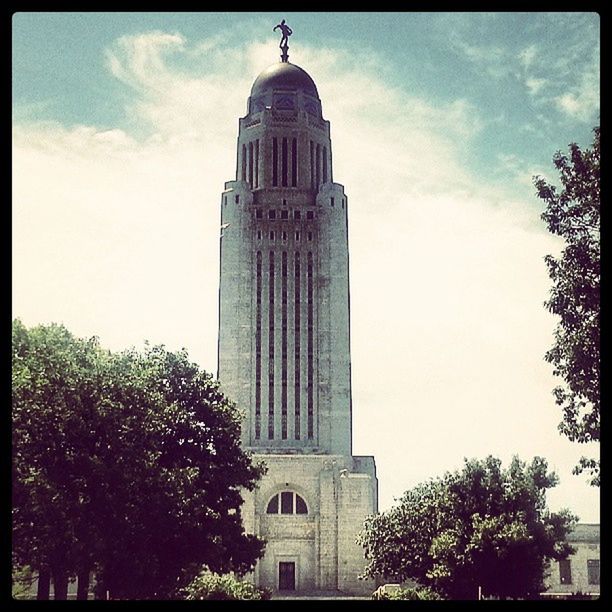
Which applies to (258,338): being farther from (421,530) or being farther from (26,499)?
(26,499)

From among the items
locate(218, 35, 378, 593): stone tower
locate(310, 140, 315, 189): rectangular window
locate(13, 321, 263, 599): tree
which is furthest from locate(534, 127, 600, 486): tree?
locate(310, 140, 315, 189): rectangular window

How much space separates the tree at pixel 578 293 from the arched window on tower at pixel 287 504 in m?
39.9

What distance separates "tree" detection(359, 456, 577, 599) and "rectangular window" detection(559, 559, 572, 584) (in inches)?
653

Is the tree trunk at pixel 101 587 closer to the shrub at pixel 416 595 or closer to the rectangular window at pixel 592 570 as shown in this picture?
the shrub at pixel 416 595

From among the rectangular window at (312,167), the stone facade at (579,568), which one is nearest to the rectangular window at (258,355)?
the rectangular window at (312,167)

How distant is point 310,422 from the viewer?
6550cm

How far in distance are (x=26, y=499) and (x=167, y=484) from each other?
19.8ft

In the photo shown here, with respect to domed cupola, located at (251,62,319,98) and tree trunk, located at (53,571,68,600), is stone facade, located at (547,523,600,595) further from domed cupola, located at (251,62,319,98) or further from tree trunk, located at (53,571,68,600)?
tree trunk, located at (53,571,68,600)

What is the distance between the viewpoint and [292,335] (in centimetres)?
6725

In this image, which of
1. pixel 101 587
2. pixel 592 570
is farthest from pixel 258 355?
pixel 101 587

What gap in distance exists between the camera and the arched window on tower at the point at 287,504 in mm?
60156

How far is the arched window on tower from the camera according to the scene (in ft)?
197

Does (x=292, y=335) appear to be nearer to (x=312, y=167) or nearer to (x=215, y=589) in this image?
(x=312, y=167)
